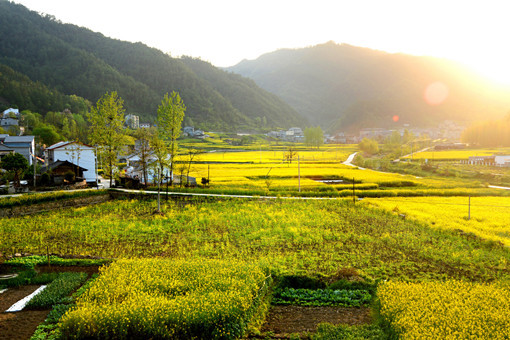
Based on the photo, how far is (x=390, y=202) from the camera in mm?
28047

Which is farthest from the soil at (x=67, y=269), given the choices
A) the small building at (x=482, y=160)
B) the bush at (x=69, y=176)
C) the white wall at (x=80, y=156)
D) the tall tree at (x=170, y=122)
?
the small building at (x=482, y=160)

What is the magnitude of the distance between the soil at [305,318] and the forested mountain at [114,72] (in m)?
103

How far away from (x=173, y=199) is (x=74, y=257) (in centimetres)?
1354

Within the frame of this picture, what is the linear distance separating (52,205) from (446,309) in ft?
82.5

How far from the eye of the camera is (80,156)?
3559 centimetres

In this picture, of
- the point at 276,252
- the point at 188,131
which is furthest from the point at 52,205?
the point at 188,131

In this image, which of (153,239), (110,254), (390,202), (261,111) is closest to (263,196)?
(390,202)

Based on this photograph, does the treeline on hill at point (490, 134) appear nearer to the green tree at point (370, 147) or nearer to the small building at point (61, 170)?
the green tree at point (370, 147)

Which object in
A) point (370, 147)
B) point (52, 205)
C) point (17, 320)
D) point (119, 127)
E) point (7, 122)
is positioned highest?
point (7, 122)

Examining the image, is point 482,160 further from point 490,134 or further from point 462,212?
point 462,212

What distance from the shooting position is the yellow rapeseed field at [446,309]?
8828 millimetres

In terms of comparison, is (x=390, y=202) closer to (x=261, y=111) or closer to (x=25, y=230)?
(x=25, y=230)

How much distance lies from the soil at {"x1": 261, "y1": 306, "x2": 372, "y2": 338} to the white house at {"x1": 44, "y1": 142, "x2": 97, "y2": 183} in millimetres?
30129

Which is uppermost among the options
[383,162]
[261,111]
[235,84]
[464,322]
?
[235,84]
